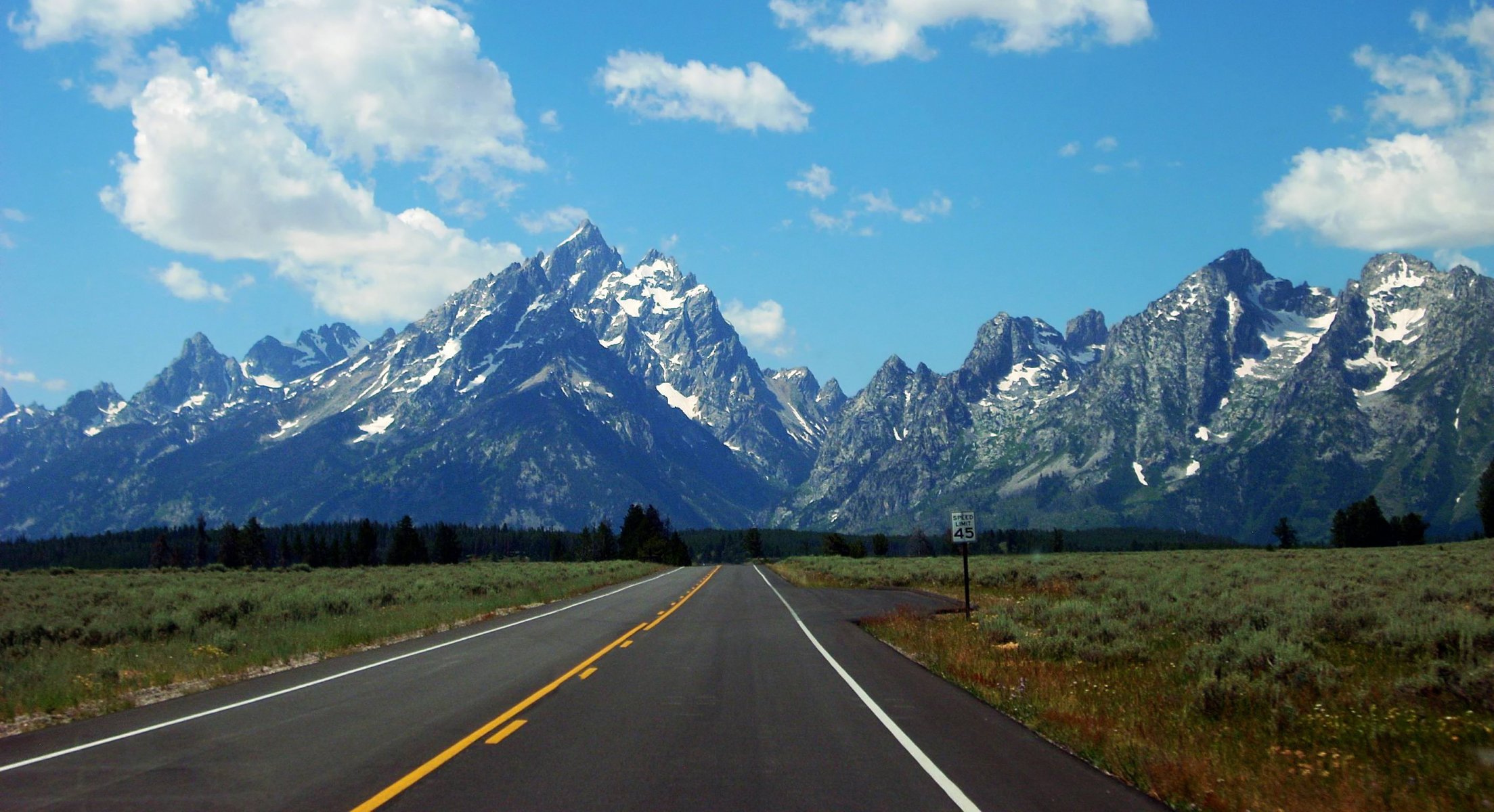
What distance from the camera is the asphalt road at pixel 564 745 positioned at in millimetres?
8062

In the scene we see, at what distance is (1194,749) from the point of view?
965cm

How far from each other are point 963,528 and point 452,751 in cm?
1855

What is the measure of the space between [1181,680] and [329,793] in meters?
11.4

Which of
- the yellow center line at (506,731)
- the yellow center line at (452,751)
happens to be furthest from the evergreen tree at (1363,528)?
the yellow center line at (506,731)

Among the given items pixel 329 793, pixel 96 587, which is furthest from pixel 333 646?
pixel 96 587

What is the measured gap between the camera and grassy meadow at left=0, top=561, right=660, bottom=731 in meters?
14.9

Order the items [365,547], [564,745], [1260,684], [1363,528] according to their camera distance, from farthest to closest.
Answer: [365,547] < [1363,528] < [1260,684] < [564,745]

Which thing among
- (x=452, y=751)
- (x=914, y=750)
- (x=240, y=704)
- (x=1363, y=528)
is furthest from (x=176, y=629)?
(x=1363, y=528)

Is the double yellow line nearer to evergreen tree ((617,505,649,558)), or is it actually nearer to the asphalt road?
the asphalt road

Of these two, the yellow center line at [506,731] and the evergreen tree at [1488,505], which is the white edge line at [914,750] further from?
the evergreen tree at [1488,505]

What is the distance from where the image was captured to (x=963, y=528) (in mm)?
26094

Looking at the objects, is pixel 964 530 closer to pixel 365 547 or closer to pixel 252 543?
pixel 365 547

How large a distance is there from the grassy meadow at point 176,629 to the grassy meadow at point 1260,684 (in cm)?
1257

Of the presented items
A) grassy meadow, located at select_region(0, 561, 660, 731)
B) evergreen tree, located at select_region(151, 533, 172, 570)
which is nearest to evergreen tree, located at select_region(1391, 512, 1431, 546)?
grassy meadow, located at select_region(0, 561, 660, 731)
